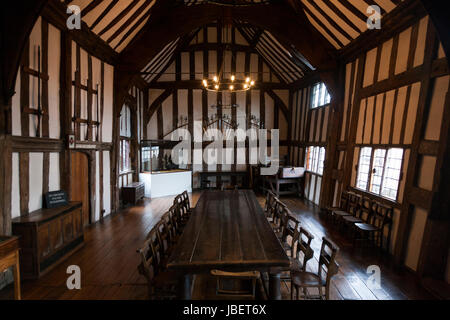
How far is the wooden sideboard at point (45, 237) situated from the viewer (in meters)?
3.70

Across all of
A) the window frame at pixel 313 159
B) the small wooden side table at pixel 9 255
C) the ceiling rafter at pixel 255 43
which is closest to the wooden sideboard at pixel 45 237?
the small wooden side table at pixel 9 255

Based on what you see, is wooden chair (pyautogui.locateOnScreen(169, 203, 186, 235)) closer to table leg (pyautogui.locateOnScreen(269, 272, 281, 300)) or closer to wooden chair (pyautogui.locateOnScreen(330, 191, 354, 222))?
table leg (pyautogui.locateOnScreen(269, 272, 281, 300))

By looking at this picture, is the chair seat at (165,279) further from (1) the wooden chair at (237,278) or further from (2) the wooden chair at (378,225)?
(2) the wooden chair at (378,225)

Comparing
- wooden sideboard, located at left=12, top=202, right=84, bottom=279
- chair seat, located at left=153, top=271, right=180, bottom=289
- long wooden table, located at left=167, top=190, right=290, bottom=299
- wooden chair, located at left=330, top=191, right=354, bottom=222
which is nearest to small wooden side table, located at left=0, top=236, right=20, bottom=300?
wooden sideboard, located at left=12, top=202, right=84, bottom=279

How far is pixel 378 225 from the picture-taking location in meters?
5.04

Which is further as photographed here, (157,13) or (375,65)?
(157,13)

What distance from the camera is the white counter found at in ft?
31.1

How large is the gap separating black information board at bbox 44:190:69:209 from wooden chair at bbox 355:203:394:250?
19.2ft

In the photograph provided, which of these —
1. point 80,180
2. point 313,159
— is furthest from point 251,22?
point 80,180

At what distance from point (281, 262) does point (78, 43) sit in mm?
6168

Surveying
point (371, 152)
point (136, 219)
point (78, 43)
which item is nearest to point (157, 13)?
point (78, 43)

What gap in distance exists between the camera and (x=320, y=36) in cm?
696
